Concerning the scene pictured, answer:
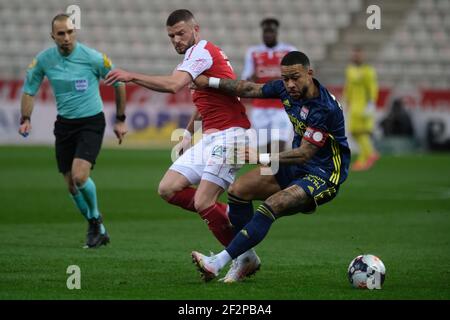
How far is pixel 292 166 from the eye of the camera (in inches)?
328

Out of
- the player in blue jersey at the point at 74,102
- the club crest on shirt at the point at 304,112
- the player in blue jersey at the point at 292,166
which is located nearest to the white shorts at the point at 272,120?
the player in blue jersey at the point at 74,102

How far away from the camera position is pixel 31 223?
12.4m

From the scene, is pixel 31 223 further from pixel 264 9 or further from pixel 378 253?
pixel 264 9

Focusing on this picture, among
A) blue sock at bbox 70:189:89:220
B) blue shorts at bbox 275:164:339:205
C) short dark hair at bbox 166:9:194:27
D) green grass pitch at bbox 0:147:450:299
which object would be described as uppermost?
short dark hair at bbox 166:9:194:27

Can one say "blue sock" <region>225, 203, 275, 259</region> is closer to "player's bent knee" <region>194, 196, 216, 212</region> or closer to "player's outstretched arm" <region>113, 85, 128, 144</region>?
"player's bent knee" <region>194, 196, 216, 212</region>

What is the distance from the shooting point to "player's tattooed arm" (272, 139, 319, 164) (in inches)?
312

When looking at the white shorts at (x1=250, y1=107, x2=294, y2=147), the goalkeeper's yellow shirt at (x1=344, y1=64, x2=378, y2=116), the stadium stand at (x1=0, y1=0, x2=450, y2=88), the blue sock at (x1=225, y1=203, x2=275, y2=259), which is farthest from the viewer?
the stadium stand at (x1=0, y1=0, x2=450, y2=88)

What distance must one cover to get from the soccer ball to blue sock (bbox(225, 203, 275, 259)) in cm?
78

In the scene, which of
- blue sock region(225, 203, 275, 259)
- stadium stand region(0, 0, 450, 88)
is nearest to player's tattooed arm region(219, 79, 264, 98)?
blue sock region(225, 203, 275, 259)

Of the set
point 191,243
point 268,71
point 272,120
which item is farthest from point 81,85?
point 272,120

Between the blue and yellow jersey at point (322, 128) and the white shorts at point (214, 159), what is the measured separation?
0.56m
